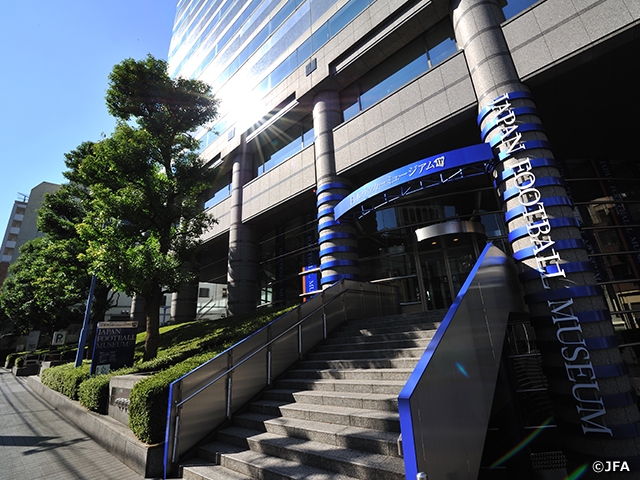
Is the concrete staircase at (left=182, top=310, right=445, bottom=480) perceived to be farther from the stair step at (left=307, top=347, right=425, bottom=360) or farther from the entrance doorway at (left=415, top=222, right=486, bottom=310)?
the entrance doorway at (left=415, top=222, right=486, bottom=310)

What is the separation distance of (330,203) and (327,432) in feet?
33.5

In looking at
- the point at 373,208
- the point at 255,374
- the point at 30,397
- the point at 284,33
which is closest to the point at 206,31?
the point at 284,33

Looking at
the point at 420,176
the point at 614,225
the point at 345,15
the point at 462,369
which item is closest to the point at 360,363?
the point at 462,369

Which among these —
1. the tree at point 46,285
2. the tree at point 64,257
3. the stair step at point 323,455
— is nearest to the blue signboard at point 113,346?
the tree at point 64,257

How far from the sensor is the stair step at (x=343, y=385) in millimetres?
4891

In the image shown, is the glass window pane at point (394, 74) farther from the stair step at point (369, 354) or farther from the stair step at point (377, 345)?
the stair step at point (369, 354)

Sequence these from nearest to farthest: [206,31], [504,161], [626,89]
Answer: [504,161] < [626,89] < [206,31]

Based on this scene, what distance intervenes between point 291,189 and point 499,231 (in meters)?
9.50

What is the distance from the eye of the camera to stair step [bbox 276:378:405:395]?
489cm

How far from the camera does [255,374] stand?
6234 mm

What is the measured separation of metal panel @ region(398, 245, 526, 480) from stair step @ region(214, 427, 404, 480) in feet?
2.03

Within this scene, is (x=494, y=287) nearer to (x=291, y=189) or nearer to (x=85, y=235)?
(x=291, y=189)

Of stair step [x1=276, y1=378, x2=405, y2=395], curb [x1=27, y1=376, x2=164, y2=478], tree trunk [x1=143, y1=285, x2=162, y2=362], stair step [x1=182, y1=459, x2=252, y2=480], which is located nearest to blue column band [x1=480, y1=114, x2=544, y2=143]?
stair step [x1=276, y1=378, x2=405, y2=395]

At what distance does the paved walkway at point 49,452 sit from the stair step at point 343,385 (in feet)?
9.06
